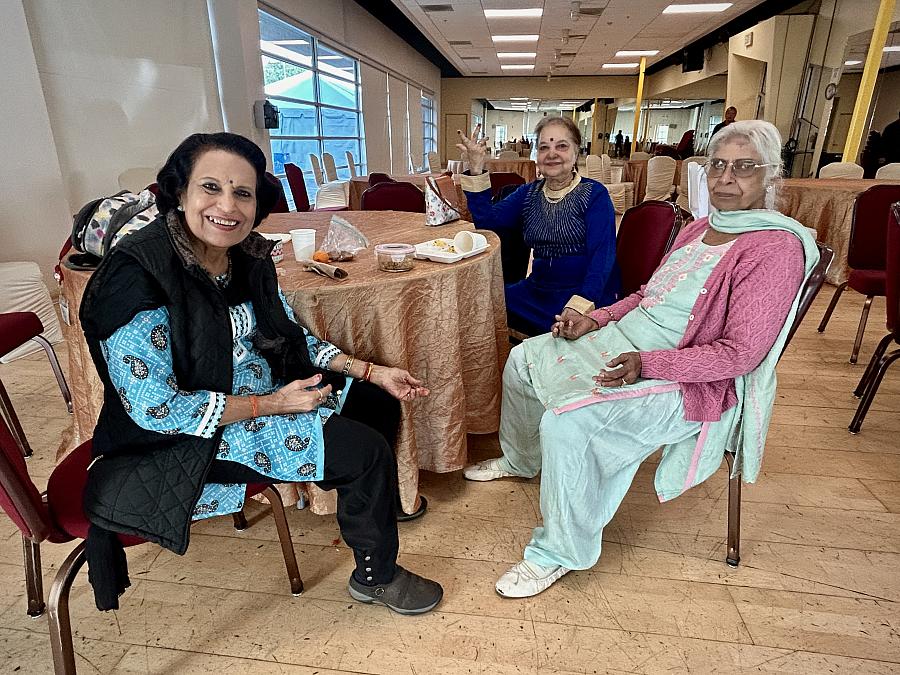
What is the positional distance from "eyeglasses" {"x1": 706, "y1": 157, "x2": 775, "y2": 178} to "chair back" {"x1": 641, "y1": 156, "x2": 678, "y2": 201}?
24.9 ft

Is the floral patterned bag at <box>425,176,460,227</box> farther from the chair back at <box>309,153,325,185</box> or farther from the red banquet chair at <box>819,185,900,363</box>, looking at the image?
the chair back at <box>309,153,325,185</box>

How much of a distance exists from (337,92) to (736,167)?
914cm

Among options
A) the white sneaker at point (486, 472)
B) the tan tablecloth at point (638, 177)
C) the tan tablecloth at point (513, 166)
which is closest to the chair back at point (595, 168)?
the tan tablecloth at point (638, 177)

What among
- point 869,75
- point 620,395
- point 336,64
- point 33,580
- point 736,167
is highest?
point 336,64

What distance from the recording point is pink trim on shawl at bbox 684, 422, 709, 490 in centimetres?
138

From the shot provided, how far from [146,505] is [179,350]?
1.00ft

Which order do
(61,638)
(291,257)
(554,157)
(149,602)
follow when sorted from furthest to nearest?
(554,157)
(291,257)
(149,602)
(61,638)

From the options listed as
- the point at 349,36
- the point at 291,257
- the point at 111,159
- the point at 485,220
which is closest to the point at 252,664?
the point at 291,257

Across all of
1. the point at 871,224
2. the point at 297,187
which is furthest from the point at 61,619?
the point at 297,187

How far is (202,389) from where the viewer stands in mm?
1104

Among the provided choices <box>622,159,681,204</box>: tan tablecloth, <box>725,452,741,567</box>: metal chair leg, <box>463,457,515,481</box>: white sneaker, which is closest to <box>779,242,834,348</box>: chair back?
<box>725,452,741,567</box>: metal chair leg

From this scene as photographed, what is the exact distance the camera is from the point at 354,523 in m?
1.24

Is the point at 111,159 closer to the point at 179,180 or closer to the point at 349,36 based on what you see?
the point at 179,180

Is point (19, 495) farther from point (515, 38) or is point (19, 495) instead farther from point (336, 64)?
point (515, 38)
